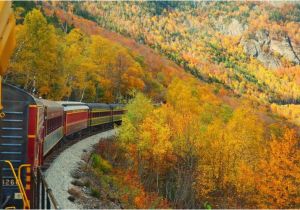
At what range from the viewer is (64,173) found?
2259 cm

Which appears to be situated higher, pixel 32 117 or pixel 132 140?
pixel 32 117

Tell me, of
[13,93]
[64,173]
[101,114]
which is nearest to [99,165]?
[64,173]

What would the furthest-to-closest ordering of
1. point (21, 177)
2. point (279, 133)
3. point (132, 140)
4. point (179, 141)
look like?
point (279, 133)
point (179, 141)
point (132, 140)
point (21, 177)

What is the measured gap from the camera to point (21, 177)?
1063 centimetres

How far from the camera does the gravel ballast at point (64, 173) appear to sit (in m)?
17.9

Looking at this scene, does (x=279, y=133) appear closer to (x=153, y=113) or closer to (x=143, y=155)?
(x=153, y=113)

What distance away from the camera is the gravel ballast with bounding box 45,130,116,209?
17.9 metres

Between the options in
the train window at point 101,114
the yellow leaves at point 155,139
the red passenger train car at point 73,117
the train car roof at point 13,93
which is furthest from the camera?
the train window at point 101,114

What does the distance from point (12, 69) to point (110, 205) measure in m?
27.9

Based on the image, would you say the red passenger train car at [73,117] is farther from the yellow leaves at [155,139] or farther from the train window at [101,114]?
the yellow leaves at [155,139]

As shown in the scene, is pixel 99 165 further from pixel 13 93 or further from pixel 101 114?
pixel 13 93

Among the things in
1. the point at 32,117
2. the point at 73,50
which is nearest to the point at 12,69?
the point at 73,50

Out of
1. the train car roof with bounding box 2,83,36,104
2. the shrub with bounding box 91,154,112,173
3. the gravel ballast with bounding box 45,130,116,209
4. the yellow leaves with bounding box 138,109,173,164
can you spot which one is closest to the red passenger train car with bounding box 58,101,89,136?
the gravel ballast with bounding box 45,130,116,209

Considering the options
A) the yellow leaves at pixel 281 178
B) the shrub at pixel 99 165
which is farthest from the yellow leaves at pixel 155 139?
the shrub at pixel 99 165
